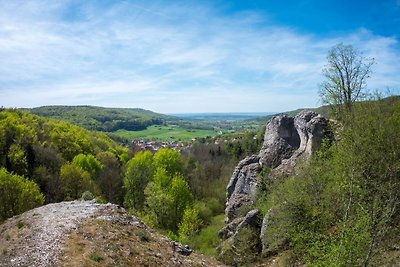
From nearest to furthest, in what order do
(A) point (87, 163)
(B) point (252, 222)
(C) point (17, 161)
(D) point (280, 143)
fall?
(B) point (252, 222), (D) point (280, 143), (C) point (17, 161), (A) point (87, 163)

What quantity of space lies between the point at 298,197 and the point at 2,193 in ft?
89.7

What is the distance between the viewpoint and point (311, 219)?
24.9 metres

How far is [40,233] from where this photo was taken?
2233cm

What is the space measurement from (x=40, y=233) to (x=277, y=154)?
2905cm

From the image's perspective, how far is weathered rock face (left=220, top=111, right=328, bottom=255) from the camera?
3728 cm

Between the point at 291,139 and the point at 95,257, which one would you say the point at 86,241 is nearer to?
the point at 95,257

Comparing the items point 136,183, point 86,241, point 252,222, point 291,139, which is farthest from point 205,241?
point 86,241

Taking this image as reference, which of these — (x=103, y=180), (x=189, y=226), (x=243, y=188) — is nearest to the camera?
(x=189, y=226)

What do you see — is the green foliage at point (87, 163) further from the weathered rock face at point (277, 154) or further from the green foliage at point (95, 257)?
the green foliage at point (95, 257)

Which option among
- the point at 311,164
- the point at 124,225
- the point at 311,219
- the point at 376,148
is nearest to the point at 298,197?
the point at 311,219

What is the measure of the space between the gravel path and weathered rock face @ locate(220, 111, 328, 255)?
702 inches

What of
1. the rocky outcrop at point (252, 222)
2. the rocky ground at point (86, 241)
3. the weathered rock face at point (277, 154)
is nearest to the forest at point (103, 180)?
the weathered rock face at point (277, 154)

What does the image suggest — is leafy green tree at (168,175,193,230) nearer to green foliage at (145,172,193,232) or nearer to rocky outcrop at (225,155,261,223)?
green foliage at (145,172,193,232)

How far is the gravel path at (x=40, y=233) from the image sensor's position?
63.9 ft
